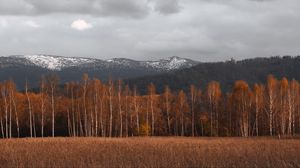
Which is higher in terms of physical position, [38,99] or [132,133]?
[38,99]

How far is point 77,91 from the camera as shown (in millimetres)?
88125

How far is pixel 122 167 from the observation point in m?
19.0

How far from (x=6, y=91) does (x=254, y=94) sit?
44.1 m

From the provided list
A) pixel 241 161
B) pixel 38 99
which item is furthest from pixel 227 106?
pixel 241 161

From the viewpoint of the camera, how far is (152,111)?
289 ft

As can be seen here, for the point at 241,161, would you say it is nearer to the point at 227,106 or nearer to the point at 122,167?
the point at 122,167

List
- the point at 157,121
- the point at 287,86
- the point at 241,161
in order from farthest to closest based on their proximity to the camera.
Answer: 1. the point at 157,121
2. the point at 287,86
3. the point at 241,161

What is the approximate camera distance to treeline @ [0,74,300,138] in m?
82.1

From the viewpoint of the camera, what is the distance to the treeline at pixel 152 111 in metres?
82.1

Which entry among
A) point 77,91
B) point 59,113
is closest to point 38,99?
point 59,113

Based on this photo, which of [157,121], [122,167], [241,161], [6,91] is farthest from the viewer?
[157,121]

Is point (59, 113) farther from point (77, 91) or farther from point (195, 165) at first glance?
point (195, 165)

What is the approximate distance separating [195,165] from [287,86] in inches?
2795

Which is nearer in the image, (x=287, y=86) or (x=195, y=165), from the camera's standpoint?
(x=195, y=165)
